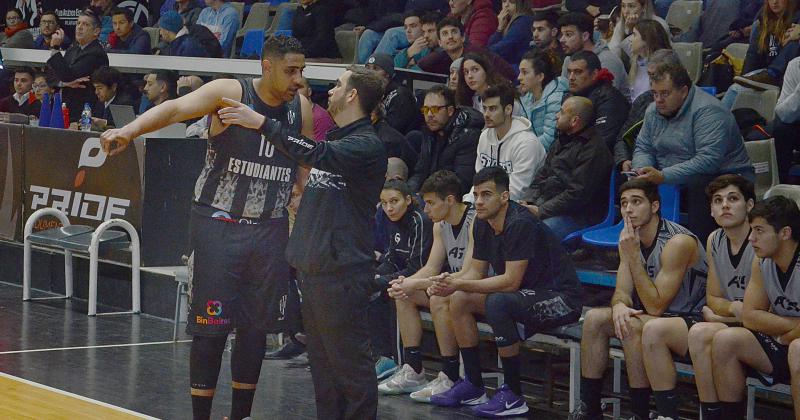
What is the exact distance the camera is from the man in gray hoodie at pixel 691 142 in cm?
725

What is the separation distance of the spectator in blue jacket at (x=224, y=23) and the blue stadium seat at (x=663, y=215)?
7057mm

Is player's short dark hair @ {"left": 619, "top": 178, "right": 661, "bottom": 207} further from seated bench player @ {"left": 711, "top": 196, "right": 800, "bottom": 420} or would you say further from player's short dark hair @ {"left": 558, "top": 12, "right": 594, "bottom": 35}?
player's short dark hair @ {"left": 558, "top": 12, "right": 594, "bottom": 35}

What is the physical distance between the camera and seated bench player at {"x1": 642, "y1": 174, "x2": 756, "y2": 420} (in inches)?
235

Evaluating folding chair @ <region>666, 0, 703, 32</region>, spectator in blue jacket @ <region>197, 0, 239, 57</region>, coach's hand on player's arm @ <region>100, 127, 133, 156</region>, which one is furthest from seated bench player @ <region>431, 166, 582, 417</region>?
spectator in blue jacket @ <region>197, 0, 239, 57</region>

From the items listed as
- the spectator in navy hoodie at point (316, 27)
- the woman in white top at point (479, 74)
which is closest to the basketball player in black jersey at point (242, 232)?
the woman in white top at point (479, 74)

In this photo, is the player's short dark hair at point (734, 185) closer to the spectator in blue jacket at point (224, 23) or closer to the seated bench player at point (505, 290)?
the seated bench player at point (505, 290)

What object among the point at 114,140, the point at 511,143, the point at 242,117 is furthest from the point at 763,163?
the point at 114,140

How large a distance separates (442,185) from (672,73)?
60.4 inches

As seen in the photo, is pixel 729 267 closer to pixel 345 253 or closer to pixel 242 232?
pixel 345 253

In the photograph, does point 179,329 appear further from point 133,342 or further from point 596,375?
point 596,375

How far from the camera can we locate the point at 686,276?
6477 millimetres

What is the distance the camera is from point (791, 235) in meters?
5.92

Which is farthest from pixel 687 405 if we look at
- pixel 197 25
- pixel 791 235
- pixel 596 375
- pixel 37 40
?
pixel 37 40

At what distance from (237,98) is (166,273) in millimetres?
4284
